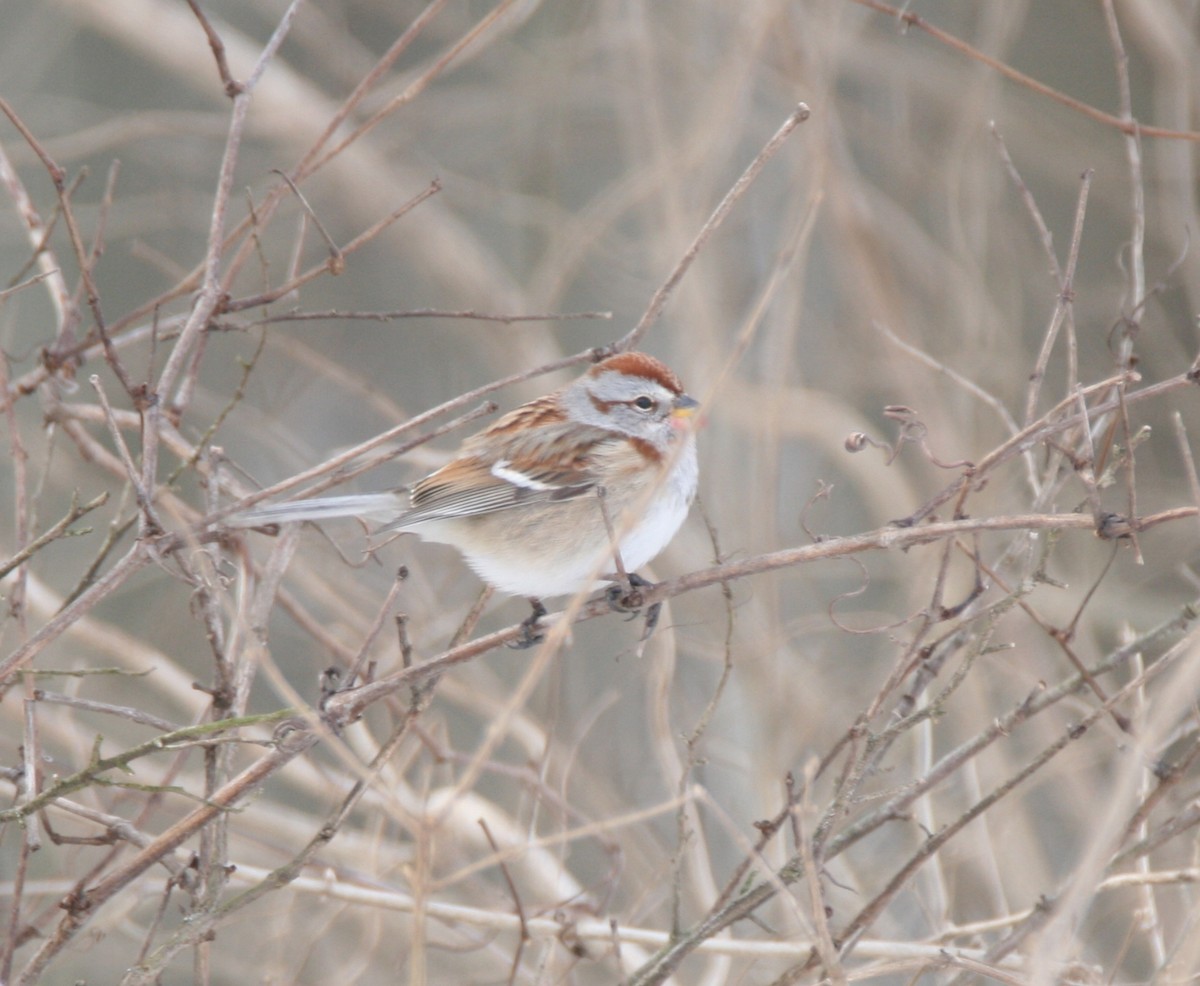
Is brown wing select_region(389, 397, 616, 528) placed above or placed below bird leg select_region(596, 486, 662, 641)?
above

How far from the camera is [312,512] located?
2.76 m

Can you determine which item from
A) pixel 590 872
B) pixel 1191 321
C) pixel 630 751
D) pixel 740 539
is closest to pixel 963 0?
pixel 1191 321

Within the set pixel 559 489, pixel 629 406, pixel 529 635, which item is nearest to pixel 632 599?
pixel 529 635

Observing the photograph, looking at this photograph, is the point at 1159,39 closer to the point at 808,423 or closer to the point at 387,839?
the point at 808,423

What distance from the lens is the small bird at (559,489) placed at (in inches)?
131

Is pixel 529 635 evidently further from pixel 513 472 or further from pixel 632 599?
pixel 513 472

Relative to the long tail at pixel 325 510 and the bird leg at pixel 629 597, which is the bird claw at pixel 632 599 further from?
the long tail at pixel 325 510

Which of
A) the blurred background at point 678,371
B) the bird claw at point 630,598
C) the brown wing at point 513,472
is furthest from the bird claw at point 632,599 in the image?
the brown wing at point 513,472

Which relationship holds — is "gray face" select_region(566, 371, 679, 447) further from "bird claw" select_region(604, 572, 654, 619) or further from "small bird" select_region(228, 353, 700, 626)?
"bird claw" select_region(604, 572, 654, 619)

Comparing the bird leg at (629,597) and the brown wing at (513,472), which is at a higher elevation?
the brown wing at (513,472)

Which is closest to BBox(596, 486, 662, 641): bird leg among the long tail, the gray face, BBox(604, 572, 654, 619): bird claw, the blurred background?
BBox(604, 572, 654, 619): bird claw

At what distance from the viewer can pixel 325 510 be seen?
2.84 metres

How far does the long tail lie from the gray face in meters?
0.66

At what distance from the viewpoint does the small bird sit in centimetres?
333
